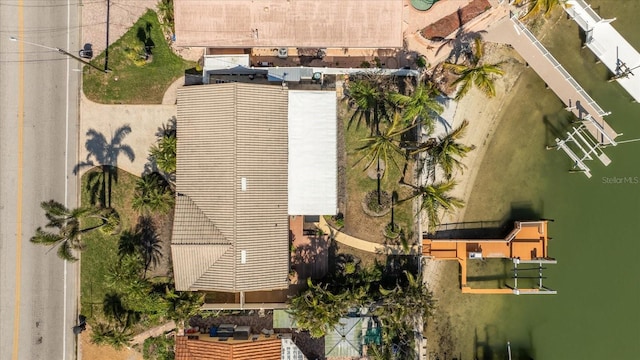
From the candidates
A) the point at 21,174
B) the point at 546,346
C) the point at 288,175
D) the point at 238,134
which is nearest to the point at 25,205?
the point at 21,174

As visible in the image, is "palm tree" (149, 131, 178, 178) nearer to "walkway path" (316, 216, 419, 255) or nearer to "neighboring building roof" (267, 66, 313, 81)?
"neighboring building roof" (267, 66, 313, 81)

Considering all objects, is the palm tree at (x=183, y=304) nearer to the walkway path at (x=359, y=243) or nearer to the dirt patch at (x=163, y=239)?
the dirt patch at (x=163, y=239)

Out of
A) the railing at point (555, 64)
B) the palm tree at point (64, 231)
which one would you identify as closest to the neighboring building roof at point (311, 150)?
the palm tree at point (64, 231)

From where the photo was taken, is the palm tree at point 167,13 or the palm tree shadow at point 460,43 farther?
the palm tree shadow at point 460,43

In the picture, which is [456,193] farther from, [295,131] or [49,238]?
[49,238]

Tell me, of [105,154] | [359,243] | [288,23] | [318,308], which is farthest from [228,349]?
[288,23]

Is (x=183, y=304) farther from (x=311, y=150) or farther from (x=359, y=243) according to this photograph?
(x=311, y=150)

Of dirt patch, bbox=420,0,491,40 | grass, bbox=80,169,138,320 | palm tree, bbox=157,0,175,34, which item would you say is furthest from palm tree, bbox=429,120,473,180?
grass, bbox=80,169,138,320
